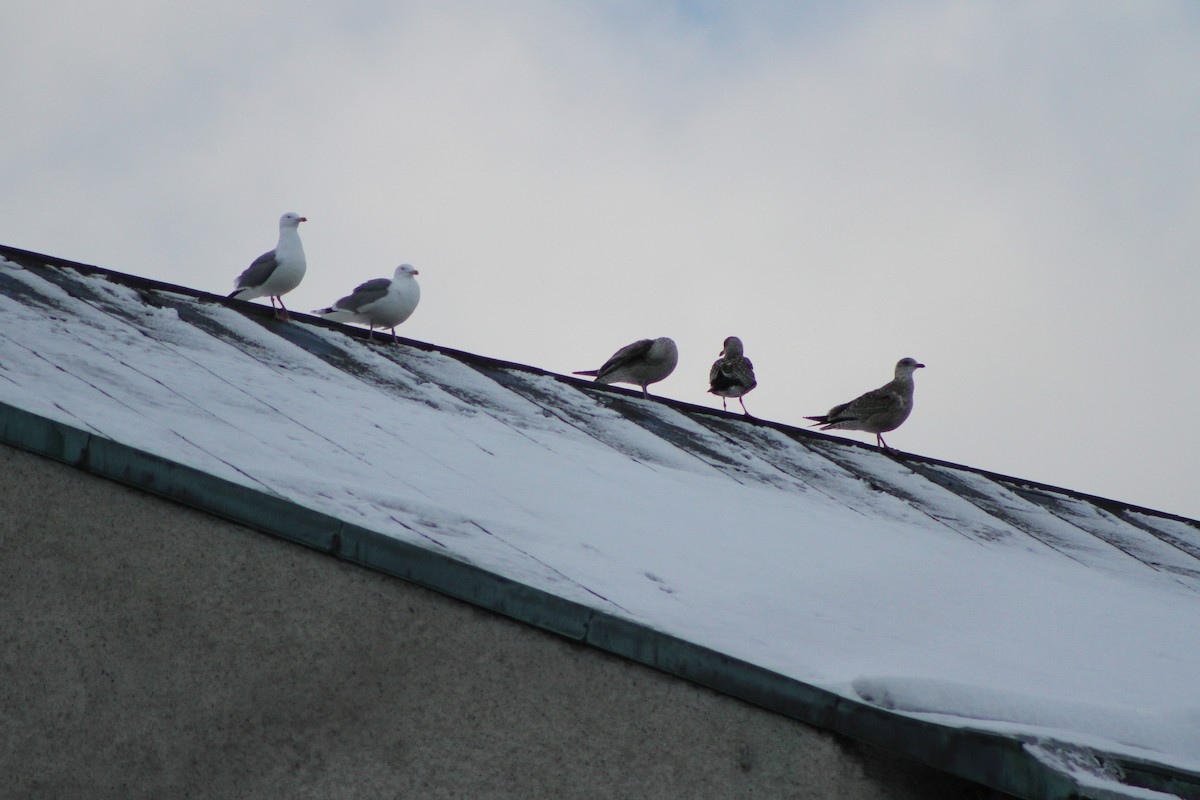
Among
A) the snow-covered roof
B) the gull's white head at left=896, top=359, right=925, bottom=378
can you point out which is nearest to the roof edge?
the snow-covered roof

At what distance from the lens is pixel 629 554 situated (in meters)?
4.00

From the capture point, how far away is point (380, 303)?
9094mm

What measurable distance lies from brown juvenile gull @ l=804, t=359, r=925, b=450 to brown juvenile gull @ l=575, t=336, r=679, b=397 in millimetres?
1314

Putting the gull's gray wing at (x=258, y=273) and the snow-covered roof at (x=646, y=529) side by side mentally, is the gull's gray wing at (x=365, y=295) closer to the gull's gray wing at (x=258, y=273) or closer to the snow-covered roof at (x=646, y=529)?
the gull's gray wing at (x=258, y=273)

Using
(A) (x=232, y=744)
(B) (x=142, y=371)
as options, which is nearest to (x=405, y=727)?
(A) (x=232, y=744)

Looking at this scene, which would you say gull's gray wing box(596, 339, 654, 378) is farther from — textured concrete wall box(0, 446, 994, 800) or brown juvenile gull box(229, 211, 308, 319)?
textured concrete wall box(0, 446, 994, 800)

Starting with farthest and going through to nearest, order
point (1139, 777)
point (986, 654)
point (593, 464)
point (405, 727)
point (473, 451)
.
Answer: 1. point (593, 464)
2. point (473, 451)
3. point (986, 654)
4. point (405, 727)
5. point (1139, 777)

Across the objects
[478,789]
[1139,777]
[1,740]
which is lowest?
[1,740]

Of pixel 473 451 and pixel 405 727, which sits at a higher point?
pixel 473 451

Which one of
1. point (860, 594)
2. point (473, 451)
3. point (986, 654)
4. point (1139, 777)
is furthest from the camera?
point (473, 451)

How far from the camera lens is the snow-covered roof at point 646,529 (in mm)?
3074

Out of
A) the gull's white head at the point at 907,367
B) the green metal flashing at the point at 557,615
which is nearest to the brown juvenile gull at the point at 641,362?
the gull's white head at the point at 907,367

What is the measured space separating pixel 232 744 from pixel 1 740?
58 centimetres

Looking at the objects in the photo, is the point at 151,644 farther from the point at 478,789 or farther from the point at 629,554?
the point at 629,554
